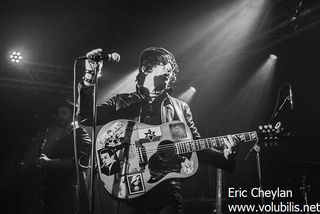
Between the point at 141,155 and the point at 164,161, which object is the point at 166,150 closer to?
the point at 164,161

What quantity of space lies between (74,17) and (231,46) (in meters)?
3.51

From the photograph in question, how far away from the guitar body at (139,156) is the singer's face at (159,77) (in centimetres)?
65

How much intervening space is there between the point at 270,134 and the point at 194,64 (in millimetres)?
4125

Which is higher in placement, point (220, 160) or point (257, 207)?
point (220, 160)

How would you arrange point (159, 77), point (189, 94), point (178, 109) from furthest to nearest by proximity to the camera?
point (189, 94), point (159, 77), point (178, 109)

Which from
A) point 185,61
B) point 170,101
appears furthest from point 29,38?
point 170,101

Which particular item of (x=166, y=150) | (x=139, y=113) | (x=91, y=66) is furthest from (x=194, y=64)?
(x=91, y=66)

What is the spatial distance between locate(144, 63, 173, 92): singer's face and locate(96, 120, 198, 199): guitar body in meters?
0.65

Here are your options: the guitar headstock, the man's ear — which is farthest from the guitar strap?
the guitar headstock

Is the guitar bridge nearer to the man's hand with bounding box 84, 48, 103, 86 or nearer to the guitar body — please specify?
the guitar body

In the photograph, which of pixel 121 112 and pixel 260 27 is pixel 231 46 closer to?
pixel 260 27

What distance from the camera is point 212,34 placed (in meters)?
7.26

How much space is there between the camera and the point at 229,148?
11.8ft

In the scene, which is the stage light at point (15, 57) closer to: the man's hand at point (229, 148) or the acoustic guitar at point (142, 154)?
the acoustic guitar at point (142, 154)
